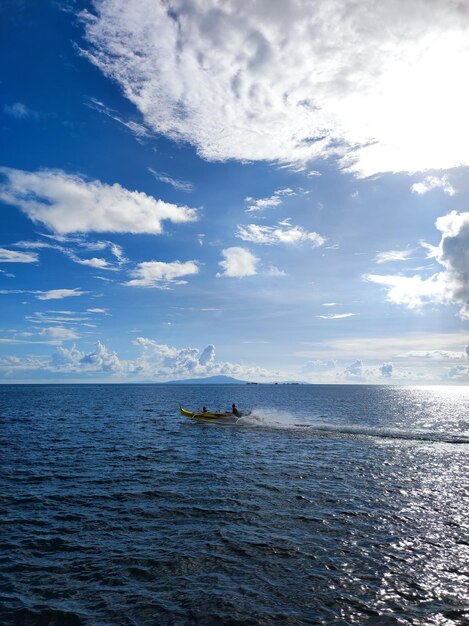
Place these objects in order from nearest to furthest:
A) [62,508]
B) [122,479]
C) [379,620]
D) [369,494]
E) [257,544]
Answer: [379,620], [257,544], [62,508], [369,494], [122,479]

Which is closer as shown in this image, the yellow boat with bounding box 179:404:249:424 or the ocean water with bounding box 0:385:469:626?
the ocean water with bounding box 0:385:469:626

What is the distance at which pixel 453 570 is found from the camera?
15.9 metres

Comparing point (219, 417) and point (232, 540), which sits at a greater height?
point (232, 540)

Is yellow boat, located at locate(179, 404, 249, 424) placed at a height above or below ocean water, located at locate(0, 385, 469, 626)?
below

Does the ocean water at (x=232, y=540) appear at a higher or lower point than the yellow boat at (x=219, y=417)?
higher

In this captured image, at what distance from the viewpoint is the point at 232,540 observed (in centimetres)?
1866

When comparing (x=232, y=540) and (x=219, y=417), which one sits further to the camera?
(x=219, y=417)

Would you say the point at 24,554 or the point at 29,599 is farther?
the point at 24,554

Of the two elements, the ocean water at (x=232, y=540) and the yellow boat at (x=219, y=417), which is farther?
the yellow boat at (x=219, y=417)

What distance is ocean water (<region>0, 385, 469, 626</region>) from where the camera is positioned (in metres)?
13.4

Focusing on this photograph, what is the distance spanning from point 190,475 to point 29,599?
693 inches

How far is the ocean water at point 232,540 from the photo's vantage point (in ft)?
44.0

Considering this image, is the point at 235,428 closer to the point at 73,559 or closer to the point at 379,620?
the point at 73,559

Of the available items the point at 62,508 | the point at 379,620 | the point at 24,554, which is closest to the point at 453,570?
the point at 379,620
